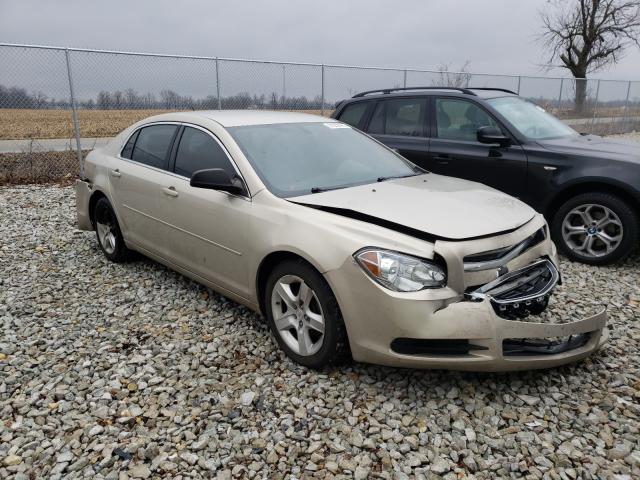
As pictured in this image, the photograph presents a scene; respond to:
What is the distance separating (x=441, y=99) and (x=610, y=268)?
265cm

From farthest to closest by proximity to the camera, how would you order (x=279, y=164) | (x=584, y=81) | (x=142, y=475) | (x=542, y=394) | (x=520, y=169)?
1. (x=584, y=81)
2. (x=520, y=169)
3. (x=279, y=164)
4. (x=542, y=394)
5. (x=142, y=475)

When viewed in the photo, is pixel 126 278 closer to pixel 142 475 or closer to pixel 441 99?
pixel 142 475

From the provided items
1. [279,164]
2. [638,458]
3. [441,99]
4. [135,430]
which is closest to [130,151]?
[279,164]

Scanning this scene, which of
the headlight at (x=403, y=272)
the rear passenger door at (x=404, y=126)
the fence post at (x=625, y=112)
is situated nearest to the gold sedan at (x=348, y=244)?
the headlight at (x=403, y=272)

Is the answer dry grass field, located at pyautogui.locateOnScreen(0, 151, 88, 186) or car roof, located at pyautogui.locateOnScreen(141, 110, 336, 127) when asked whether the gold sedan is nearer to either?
car roof, located at pyautogui.locateOnScreen(141, 110, 336, 127)

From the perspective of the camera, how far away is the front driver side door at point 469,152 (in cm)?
551

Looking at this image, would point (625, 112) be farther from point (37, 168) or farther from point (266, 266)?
point (266, 266)

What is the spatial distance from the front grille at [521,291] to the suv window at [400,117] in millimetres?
3420

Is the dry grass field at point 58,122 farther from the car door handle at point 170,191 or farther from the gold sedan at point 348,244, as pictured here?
the car door handle at point 170,191

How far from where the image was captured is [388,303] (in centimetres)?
266

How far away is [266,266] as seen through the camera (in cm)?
333

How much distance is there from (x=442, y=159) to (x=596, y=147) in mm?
1586

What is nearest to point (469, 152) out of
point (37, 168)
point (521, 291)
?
point (521, 291)

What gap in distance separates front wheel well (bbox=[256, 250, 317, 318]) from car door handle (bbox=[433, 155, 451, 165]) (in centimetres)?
337
